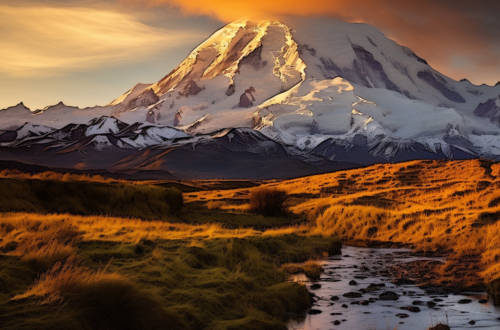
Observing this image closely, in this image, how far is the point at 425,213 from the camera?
37500mm

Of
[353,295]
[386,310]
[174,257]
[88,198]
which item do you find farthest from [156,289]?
[88,198]

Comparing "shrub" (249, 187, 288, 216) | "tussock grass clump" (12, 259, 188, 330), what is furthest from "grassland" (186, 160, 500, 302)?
"tussock grass clump" (12, 259, 188, 330)

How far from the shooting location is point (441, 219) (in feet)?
114

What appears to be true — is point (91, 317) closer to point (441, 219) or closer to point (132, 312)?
point (132, 312)

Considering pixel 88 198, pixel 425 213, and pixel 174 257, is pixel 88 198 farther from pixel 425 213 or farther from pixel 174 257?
pixel 425 213

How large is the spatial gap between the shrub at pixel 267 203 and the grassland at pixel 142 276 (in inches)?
940

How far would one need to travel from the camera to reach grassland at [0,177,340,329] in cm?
1243

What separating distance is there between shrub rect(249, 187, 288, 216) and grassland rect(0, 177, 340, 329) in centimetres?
2387

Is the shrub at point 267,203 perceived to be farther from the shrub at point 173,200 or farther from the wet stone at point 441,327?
the wet stone at point 441,327

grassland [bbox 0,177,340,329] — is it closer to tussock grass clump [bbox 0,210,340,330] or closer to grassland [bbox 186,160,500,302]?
tussock grass clump [bbox 0,210,340,330]

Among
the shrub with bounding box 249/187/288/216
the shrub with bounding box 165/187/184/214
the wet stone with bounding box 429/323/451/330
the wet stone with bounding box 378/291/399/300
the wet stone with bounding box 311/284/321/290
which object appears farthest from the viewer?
the shrub with bounding box 249/187/288/216

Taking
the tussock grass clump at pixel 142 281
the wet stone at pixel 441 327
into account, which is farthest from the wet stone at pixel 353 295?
the wet stone at pixel 441 327

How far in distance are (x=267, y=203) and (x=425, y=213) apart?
21392mm

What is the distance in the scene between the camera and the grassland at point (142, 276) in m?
12.4
